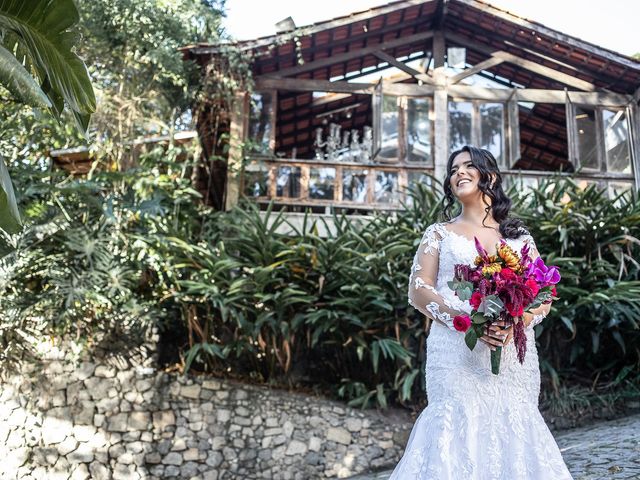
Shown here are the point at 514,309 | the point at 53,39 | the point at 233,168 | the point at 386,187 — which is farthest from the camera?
the point at 386,187

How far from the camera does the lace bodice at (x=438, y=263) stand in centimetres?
334

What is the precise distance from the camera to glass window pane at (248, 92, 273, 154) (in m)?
11.2

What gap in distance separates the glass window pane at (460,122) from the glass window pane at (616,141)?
221 centimetres

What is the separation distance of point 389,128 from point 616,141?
12.2ft

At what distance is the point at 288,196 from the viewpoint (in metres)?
10.8

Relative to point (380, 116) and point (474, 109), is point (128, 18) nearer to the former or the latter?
point (380, 116)

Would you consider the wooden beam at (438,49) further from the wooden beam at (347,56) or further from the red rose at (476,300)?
the red rose at (476,300)

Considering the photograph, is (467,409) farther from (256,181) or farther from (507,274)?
(256,181)

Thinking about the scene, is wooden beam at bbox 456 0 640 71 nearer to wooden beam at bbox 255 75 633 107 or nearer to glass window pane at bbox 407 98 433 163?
wooden beam at bbox 255 75 633 107

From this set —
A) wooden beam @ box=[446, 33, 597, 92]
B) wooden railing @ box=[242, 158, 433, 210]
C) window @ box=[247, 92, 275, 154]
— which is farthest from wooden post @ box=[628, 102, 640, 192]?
window @ box=[247, 92, 275, 154]

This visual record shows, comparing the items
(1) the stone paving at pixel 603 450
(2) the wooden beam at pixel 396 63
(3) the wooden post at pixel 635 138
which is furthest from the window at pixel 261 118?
(3) the wooden post at pixel 635 138

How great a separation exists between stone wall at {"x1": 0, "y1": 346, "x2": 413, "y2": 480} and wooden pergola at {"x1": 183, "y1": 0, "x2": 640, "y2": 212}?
3.23m

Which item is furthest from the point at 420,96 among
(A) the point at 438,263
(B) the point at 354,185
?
(A) the point at 438,263

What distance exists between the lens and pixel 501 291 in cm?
302
